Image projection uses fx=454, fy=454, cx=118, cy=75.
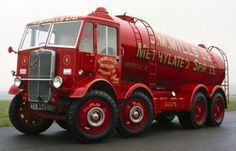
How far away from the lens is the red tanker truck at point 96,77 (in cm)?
1007

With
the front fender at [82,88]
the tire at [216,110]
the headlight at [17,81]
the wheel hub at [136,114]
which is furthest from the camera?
the tire at [216,110]

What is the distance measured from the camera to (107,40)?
1095 cm

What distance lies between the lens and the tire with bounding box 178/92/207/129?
1398 cm

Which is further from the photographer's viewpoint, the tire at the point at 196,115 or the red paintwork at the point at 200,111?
the red paintwork at the point at 200,111

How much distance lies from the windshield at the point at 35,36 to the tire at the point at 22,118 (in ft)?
4.39

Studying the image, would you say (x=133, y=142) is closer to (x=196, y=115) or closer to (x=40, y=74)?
(x=40, y=74)

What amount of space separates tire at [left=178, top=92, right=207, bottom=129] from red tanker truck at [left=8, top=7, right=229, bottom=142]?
0.04m

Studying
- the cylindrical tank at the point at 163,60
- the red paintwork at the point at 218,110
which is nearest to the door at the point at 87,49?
the cylindrical tank at the point at 163,60

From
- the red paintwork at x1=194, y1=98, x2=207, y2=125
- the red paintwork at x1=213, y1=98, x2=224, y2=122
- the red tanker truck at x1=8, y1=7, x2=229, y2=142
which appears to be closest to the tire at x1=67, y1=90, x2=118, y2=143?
the red tanker truck at x1=8, y1=7, x2=229, y2=142

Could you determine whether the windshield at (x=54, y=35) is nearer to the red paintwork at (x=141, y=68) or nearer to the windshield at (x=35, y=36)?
the windshield at (x=35, y=36)

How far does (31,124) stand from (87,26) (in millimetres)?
2994

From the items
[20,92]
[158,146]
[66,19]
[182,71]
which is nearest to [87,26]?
[66,19]

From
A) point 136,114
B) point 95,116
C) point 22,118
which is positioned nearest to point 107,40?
point 95,116

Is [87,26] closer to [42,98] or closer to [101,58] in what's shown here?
[101,58]
